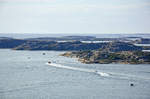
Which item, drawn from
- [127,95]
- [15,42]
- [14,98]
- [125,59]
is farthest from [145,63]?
[15,42]

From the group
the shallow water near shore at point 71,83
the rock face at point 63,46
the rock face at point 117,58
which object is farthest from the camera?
the rock face at point 63,46

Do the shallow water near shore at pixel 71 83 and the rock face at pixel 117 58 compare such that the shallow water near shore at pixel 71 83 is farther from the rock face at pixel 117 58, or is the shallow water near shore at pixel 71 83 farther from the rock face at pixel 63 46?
the rock face at pixel 63 46

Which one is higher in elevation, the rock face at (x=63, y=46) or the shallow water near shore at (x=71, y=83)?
the shallow water near shore at (x=71, y=83)

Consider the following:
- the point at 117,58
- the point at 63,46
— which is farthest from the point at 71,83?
the point at 63,46

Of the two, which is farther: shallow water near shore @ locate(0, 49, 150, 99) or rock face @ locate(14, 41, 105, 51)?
rock face @ locate(14, 41, 105, 51)

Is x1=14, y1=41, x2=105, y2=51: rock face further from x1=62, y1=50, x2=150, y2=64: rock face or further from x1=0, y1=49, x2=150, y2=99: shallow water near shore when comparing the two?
x1=0, y1=49, x2=150, y2=99: shallow water near shore

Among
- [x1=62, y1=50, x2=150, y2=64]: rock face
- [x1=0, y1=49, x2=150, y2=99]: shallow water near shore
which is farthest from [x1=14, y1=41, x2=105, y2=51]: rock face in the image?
[x1=0, y1=49, x2=150, y2=99]: shallow water near shore

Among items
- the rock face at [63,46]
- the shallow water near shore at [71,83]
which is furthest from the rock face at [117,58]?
the rock face at [63,46]

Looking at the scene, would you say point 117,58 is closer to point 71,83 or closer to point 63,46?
point 71,83

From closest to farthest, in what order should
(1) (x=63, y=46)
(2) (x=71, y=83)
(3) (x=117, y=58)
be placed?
(2) (x=71, y=83) → (3) (x=117, y=58) → (1) (x=63, y=46)

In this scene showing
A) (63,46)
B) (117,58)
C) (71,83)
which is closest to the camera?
(71,83)

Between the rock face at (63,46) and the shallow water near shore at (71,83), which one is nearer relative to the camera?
the shallow water near shore at (71,83)
